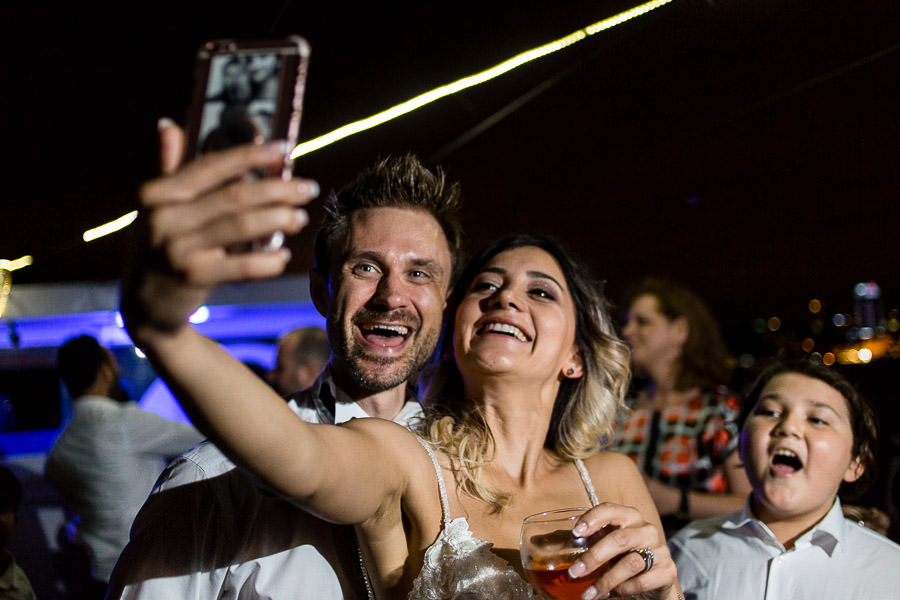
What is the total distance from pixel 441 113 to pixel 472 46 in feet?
2.44

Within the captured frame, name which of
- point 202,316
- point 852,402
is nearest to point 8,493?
point 852,402

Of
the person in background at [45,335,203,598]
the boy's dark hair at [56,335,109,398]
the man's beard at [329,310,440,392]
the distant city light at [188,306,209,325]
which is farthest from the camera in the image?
the distant city light at [188,306,209,325]

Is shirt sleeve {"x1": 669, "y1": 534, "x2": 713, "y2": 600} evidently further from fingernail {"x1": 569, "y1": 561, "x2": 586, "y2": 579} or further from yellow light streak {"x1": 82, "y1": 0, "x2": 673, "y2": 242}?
yellow light streak {"x1": 82, "y1": 0, "x2": 673, "y2": 242}

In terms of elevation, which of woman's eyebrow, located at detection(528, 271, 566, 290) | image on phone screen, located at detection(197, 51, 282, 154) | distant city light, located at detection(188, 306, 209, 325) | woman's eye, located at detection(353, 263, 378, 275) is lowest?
distant city light, located at detection(188, 306, 209, 325)

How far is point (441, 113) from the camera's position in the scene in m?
3.92

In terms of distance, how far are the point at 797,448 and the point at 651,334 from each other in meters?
1.74

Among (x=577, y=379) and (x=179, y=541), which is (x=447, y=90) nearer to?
(x=577, y=379)

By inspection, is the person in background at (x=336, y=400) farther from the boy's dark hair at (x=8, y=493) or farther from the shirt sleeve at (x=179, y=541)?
the boy's dark hair at (x=8, y=493)

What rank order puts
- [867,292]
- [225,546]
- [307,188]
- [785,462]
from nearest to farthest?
[307,188] < [225,546] < [785,462] < [867,292]

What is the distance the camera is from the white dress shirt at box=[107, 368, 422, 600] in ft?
5.11

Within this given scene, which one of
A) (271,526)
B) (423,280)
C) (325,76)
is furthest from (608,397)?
(325,76)

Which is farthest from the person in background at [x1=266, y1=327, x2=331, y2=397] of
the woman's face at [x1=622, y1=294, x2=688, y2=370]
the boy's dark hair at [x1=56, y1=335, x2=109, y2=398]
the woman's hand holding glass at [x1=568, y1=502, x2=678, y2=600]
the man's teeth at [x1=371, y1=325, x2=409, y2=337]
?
the woman's hand holding glass at [x1=568, y1=502, x2=678, y2=600]

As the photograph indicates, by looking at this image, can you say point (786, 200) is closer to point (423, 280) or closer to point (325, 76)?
point (325, 76)

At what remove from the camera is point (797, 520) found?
208 cm
